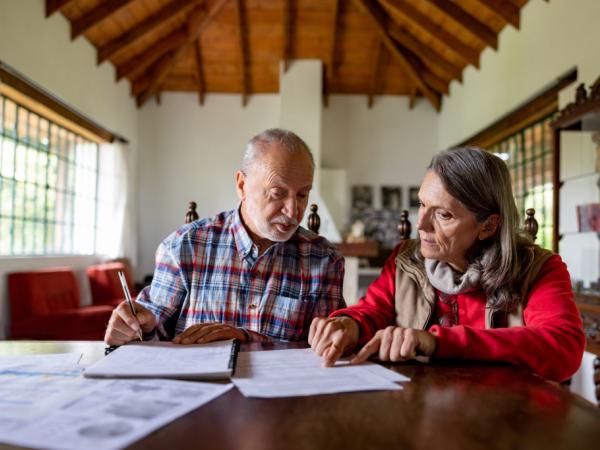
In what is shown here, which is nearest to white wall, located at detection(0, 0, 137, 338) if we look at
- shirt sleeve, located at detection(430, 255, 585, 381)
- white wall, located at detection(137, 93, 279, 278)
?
white wall, located at detection(137, 93, 279, 278)

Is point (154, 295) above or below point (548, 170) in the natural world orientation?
below

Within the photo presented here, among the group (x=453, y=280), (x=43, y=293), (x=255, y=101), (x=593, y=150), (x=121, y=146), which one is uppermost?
(x=255, y=101)

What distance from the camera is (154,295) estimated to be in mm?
1669

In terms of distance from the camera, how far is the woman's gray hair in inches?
51.2

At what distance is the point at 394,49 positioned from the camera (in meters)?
7.41

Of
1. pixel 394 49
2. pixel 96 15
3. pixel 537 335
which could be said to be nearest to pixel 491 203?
pixel 537 335

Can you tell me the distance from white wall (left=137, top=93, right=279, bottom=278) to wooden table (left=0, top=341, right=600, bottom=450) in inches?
315

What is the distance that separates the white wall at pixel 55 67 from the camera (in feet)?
14.8

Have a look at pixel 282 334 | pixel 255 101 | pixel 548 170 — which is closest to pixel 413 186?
pixel 255 101

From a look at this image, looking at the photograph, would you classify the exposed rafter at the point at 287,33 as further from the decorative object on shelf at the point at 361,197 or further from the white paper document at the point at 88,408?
the white paper document at the point at 88,408

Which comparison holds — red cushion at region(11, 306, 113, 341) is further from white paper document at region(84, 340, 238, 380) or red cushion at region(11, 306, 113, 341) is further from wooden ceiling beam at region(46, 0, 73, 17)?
white paper document at region(84, 340, 238, 380)

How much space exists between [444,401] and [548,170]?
15.8 feet

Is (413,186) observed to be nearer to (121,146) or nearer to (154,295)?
(121,146)

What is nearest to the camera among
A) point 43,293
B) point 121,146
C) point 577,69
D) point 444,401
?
point 444,401
